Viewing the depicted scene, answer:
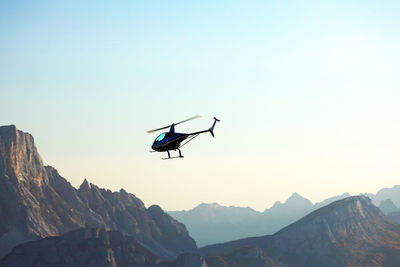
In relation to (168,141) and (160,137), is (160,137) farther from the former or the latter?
(168,141)

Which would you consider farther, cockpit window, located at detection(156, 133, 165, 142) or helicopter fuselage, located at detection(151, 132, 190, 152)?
cockpit window, located at detection(156, 133, 165, 142)

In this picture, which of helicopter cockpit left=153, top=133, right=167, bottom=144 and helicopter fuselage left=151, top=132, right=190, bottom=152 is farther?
helicopter cockpit left=153, top=133, right=167, bottom=144

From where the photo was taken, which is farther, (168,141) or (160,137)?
(160,137)

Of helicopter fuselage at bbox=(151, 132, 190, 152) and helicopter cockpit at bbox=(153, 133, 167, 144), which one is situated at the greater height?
helicopter cockpit at bbox=(153, 133, 167, 144)

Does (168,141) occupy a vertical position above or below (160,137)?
below

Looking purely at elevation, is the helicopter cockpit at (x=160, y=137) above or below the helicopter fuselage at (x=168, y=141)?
above

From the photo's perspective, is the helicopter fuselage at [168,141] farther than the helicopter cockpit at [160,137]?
No

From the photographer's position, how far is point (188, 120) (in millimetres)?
98375

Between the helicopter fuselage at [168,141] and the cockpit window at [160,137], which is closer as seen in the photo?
the helicopter fuselage at [168,141]

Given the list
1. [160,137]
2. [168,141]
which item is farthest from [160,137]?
[168,141]

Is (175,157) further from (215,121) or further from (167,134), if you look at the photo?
(215,121)

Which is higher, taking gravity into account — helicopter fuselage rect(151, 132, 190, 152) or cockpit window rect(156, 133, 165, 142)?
cockpit window rect(156, 133, 165, 142)

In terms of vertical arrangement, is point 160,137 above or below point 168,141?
above

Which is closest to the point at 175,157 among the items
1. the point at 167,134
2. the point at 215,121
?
the point at 167,134
